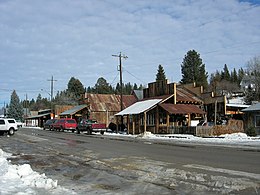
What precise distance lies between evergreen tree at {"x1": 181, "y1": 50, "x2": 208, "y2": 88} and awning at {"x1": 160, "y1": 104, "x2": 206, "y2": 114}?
5044 cm

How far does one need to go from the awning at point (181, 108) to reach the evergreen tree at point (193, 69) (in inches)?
1986

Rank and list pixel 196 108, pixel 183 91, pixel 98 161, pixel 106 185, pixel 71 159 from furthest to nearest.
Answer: pixel 183 91 < pixel 196 108 < pixel 71 159 < pixel 98 161 < pixel 106 185

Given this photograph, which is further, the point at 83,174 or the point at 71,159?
the point at 71,159

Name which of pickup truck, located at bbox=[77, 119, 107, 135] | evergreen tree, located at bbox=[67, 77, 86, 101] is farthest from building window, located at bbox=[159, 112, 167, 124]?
evergreen tree, located at bbox=[67, 77, 86, 101]

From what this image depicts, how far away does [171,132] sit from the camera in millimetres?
36406

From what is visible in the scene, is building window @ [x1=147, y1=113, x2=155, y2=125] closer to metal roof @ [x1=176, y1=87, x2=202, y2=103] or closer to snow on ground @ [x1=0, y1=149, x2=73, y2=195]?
metal roof @ [x1=176, y1=87, x2=202, y2=103]

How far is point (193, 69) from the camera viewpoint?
91.1m

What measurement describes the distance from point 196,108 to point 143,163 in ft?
91.4

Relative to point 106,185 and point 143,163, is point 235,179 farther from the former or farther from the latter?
point 143,163

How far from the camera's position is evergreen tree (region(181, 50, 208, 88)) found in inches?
3536

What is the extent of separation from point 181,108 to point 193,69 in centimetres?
5488

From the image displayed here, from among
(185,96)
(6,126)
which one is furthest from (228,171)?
(185,96)

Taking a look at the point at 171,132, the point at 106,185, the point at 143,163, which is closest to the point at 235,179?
the point at 106,185

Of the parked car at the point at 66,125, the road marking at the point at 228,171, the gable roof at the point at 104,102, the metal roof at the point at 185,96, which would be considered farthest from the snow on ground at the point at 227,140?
the gable roof at the point at 104,102
